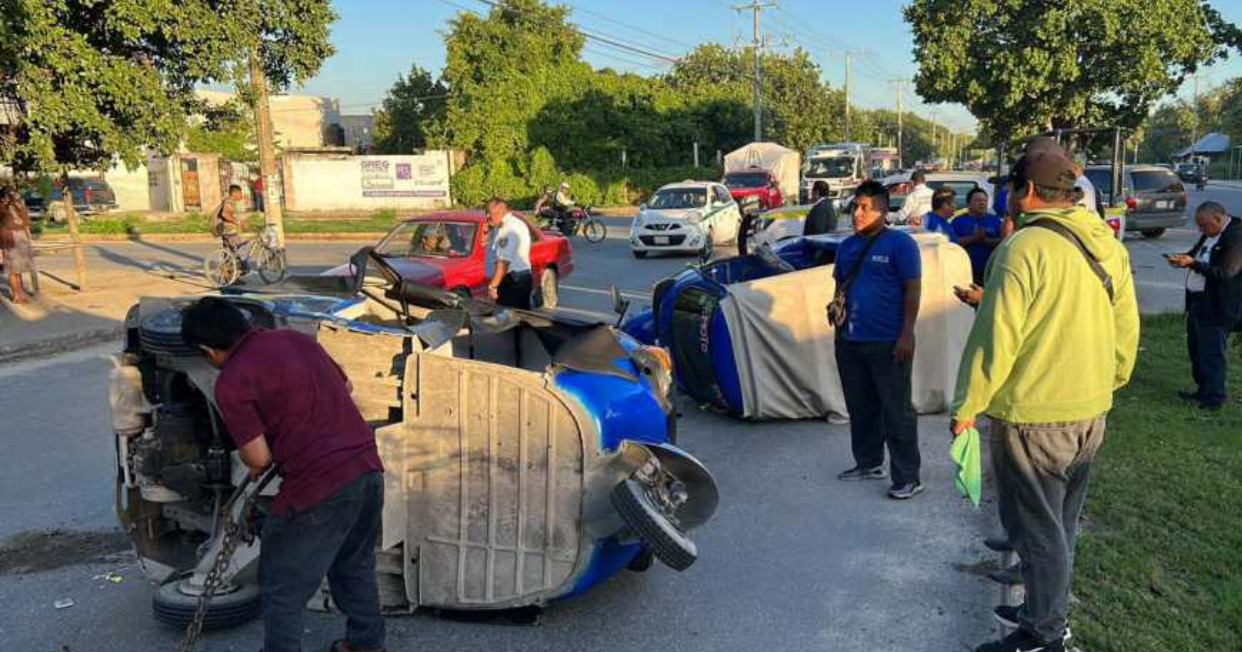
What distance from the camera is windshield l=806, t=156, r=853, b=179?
34.6 metres

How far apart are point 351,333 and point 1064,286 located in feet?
9.41

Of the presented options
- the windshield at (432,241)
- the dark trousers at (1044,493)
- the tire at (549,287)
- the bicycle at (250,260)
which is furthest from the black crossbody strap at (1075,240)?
the bicycle at (250,260)

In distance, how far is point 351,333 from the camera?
153 inches

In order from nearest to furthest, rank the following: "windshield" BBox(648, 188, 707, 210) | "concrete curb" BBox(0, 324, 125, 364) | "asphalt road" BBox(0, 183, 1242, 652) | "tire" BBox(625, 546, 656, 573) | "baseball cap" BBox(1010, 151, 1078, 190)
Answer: "baseball cap" BBox(1010, 151, 1078, 190), "asphalt road" BBox(0, 183, 1242, 652), "tire" BBox(625, 546, 656, 573), "concrete curb" BBox(0, 324, 125, 364), "windshield" BBox(648, 188, 707, 210)

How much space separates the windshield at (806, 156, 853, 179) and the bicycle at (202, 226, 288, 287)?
2283cm

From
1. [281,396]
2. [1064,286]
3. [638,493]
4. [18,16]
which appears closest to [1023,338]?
[1064,286]

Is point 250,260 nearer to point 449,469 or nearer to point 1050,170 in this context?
point 449,469

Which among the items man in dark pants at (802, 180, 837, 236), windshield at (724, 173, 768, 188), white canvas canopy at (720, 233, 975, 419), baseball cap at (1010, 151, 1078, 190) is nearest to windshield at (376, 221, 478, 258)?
man in dark pants at (802, 180, 837, 236)

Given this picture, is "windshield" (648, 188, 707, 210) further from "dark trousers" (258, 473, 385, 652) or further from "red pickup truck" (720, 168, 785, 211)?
"dark trousers" (258, 473, 385, 652)

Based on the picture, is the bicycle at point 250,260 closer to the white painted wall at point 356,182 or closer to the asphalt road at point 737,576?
the asphalt road at point 737,576

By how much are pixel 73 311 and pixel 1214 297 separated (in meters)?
14.4

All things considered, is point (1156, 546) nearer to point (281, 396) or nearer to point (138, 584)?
point (281, 396)

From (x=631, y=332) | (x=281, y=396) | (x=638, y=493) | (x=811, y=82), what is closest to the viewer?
(x=281, y=396)

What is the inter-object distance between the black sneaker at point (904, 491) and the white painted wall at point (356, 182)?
34.9m
